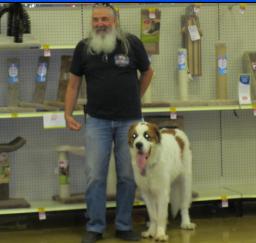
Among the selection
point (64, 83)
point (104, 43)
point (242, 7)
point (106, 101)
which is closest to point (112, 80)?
point (106, 101)

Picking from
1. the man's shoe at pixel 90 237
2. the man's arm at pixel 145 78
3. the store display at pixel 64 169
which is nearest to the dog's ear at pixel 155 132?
the man's arm at pixel 145 78

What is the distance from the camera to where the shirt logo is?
4.28 meters

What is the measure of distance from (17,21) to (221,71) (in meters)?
2.01

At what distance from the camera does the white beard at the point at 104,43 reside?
4.25 meters

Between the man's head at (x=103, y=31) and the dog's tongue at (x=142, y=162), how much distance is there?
2.77 ft

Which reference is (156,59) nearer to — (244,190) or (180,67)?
(180,67)

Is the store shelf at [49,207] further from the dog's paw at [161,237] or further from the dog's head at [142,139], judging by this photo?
the dog's head at [142,139]

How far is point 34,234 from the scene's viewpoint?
488 centimetres

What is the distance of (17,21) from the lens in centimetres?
480

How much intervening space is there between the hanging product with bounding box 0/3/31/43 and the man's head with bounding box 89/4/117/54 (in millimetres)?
795

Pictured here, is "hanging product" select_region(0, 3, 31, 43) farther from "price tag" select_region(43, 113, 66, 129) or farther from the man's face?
the man's face

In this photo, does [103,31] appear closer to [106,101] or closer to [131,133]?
[106,101]

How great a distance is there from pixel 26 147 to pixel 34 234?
915 mm

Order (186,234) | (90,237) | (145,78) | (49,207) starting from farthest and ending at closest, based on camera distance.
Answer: (49,207), (186,234), (145,78), (90,237)
